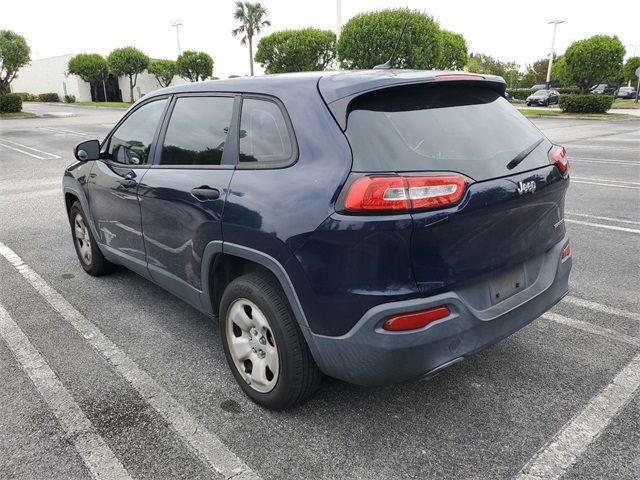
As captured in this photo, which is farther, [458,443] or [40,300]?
[40,300]

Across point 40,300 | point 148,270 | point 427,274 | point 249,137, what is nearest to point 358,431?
point 427,274

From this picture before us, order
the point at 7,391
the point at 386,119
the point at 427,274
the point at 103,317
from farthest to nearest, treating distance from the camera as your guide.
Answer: the point at 103,317
the point at 7,391
the point at 386,119
the point at 427,274

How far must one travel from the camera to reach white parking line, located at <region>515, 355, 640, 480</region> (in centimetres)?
225

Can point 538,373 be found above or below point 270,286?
below

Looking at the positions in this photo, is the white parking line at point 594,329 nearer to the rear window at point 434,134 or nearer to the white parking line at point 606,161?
the rear window at point 434,134

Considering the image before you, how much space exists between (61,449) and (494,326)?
213 cm

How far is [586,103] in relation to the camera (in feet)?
98.3

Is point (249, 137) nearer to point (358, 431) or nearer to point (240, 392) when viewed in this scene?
point (240, 392)

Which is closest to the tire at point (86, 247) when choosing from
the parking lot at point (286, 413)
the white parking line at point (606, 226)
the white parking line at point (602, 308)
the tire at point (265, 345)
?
the parking lot at point (286, 413)

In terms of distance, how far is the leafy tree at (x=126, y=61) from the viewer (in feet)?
167

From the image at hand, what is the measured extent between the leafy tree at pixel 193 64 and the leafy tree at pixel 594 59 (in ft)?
116

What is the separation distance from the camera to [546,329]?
140 inches

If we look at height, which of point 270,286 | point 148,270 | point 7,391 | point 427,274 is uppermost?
point 427,274

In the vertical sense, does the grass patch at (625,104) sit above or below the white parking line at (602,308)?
above
